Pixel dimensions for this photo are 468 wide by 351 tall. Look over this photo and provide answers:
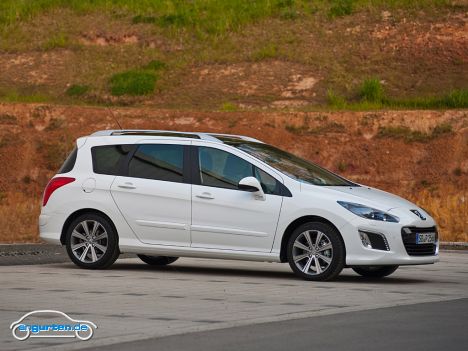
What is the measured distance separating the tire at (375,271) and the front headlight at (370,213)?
129cm

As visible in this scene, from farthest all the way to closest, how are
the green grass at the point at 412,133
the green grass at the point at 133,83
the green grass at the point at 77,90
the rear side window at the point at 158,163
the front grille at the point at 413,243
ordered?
the green grass at the point at 133,83, the green grass at the point at 77,90, the green grass at the point at 412,133, the rear side window at the point at 158,163, the front grille at the point at 413,243

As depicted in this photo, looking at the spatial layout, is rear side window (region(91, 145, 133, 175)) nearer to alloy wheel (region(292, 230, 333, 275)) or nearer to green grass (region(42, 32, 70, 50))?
alloy wheel (region(292, 230, 333, 275))

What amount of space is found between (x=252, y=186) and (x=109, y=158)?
2.44m

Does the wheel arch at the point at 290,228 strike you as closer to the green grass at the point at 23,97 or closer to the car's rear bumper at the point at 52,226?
the car's rear bumper at the point at 52,226

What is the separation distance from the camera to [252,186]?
15.9m

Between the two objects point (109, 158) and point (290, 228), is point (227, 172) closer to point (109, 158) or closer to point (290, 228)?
point (290, 228)

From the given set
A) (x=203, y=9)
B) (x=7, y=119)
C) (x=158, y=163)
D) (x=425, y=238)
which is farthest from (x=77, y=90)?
(x=425, y=238)

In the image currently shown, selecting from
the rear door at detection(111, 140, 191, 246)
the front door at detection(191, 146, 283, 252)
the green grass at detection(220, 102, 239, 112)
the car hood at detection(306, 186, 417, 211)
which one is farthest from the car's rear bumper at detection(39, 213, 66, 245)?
the green grass at detection(220, 102, 239, 112)

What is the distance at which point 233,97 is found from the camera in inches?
1945

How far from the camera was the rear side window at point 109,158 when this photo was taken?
17.2m

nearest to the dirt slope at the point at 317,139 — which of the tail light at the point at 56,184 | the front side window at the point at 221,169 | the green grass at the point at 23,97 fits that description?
the green grass at the point at 23,97

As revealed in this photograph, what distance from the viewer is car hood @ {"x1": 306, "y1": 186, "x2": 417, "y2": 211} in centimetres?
1555

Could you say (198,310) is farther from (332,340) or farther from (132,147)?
(132,147)

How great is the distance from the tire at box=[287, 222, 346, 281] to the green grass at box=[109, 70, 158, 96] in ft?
120
